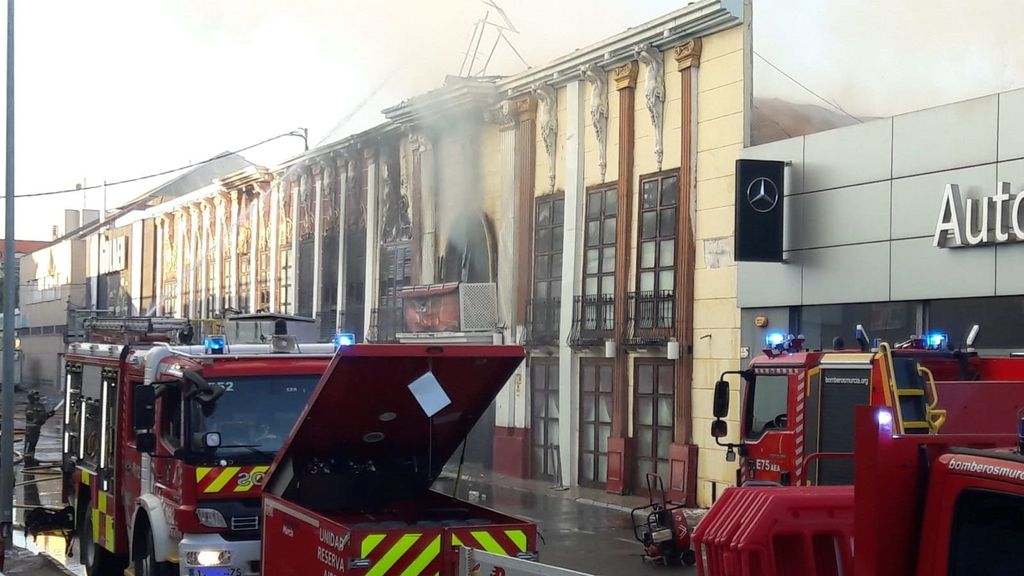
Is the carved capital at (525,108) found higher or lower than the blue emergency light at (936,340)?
higher

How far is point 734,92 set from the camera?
1709cm

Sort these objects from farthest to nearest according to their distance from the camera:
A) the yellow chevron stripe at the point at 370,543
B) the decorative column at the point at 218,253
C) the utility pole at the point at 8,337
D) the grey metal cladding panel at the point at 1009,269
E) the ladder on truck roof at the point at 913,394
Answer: the decorative column at the point at 218,253 → the utility pole at the point at 8,337 → the grey metal cladding panel at the point at 1009,269 → the yellow chevron stripe at the point at 370,543 → the ladder on truck roof at the point at 913,394

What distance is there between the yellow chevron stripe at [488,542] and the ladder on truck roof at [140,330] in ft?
21.0

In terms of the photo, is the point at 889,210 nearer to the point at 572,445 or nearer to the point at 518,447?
the point at 572,445

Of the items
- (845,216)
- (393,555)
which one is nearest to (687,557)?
(845,216)

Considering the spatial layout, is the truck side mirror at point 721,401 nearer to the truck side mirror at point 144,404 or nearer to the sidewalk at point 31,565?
the truck side mirror at point 144,404

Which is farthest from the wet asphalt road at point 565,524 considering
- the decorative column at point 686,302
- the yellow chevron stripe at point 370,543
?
the yellow chevron stripe at point 370,543

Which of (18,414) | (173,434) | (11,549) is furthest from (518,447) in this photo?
(18,414)

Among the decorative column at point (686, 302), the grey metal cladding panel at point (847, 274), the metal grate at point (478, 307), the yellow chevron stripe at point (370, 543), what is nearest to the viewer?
the yellow chevron stripe at point (370, 543)

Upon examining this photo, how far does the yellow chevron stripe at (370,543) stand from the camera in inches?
236

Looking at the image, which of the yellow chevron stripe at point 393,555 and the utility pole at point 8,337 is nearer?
the yellow chevron stripe at point 393,555

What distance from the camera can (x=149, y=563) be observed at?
30.8ft

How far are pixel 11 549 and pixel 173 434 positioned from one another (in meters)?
7.41

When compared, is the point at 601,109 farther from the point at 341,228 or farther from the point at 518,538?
the point at 518,538
